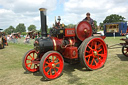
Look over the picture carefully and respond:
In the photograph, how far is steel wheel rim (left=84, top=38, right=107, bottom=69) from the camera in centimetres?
406

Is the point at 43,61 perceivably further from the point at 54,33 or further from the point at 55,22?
the point at 55,22

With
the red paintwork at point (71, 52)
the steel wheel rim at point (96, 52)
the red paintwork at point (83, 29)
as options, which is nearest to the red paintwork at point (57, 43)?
the red paintwork at point (71, 52)

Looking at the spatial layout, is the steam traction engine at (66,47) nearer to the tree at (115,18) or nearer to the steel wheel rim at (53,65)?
the steel wheel rim at (53,65)

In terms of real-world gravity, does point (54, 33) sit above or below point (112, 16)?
below

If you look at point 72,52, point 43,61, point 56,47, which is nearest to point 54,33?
point 56,47

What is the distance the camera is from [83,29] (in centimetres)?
416

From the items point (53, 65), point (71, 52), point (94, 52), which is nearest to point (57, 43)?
point (71, 52)

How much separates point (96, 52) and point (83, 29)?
903mm

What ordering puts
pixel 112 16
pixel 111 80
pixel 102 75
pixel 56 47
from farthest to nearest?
pixel 112 16
pixel 56 47
pixel 102 75
pixel 111 80

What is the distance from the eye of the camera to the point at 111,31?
23438 millimetres

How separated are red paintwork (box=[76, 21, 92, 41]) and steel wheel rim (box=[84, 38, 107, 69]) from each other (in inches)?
13.0

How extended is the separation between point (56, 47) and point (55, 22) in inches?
36.6

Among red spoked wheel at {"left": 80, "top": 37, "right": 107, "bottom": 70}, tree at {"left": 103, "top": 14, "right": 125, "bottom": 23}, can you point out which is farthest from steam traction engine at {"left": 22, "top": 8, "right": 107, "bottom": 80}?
tree at {"left": 103, "top": 14, "right": 125, "bottom": 23}

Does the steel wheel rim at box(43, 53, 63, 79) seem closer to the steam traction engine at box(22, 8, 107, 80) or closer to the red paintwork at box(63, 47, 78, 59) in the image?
the steam traction engine at box(22, 8, 107, 80)
